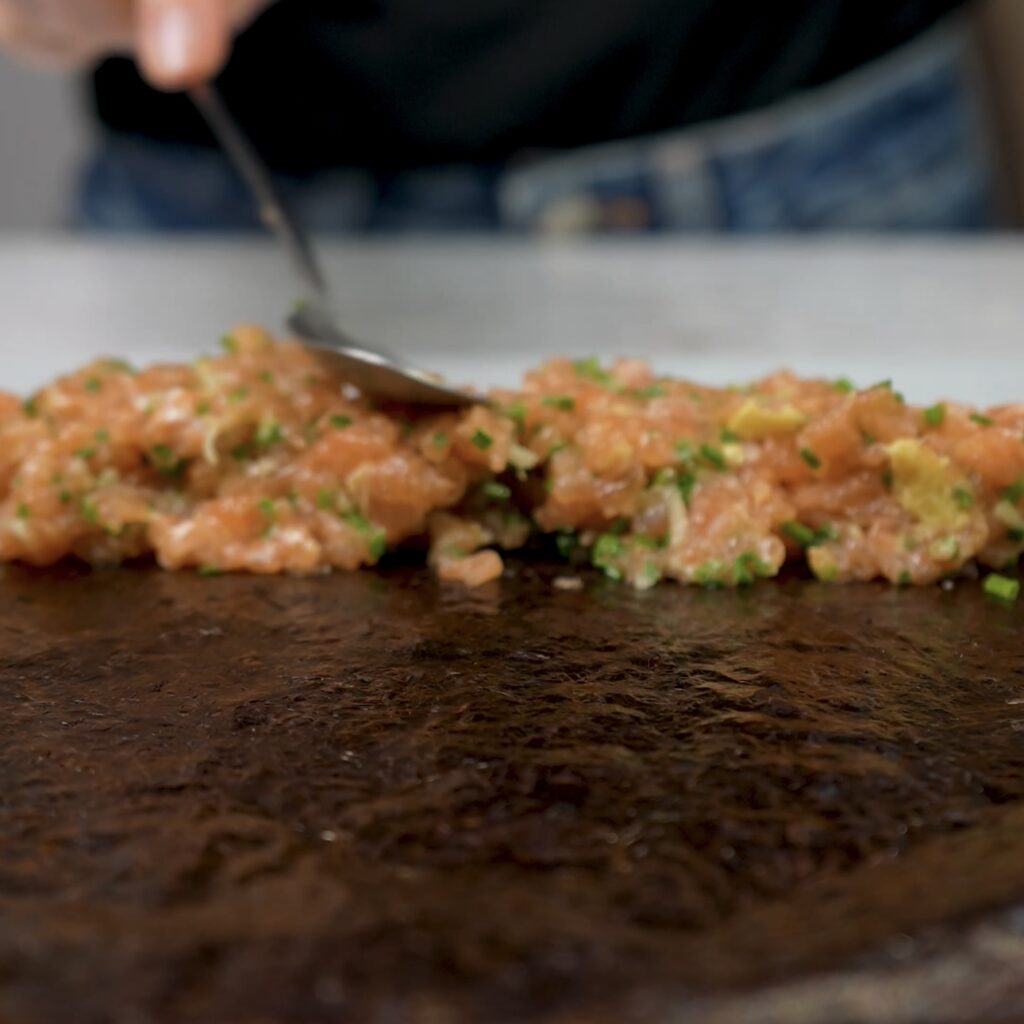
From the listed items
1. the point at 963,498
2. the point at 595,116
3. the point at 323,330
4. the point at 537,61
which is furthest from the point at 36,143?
the point at 963,498

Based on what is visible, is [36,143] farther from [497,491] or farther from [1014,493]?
[1014,493]

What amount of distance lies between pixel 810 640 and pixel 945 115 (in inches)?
126

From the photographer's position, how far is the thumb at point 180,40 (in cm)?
197

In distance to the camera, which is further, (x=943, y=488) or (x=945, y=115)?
(x=945, y=115)

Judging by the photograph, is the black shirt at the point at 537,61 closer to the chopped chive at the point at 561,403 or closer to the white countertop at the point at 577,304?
the white countertop at the point at 577,304

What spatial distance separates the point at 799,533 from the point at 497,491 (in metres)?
0.43

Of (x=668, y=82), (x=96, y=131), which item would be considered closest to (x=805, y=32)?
(x=668, y=82)

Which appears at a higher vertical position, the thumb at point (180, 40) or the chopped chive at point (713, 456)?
the thumb at point (180, 40)

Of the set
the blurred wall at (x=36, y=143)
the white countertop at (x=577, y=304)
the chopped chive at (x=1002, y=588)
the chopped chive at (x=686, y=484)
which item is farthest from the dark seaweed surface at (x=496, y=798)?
the blurred wall at (x=36, y=143)

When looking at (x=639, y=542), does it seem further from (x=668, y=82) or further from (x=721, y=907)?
(x=668, y=82)

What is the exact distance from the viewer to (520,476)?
1791mm

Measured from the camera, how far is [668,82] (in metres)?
4.00

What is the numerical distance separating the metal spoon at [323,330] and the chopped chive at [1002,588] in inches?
29.3

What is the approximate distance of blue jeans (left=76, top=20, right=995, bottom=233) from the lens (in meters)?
4.04
